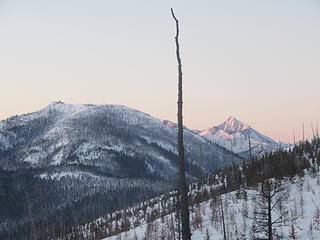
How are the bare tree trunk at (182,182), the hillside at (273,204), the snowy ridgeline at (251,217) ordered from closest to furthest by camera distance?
the bare tree trunk at (182,182)
the snowy ridgeline at (251,217)
the hillside at (273,204)

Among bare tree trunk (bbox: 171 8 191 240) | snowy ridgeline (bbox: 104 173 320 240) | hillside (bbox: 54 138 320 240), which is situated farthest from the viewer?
hillside (bbox: 54 138 320 240)

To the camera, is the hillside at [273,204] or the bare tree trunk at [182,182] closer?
the bare tree trunk at [182,182]

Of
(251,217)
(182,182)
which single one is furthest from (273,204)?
→ (182,182)

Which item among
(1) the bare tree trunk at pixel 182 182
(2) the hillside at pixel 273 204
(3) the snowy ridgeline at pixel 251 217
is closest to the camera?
(1) the bare tree trunk at pixel 182 182

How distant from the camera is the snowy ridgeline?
21.1 m

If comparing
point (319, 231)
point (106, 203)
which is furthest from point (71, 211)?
point (319, 231)

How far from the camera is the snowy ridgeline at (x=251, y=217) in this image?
69.4 ft

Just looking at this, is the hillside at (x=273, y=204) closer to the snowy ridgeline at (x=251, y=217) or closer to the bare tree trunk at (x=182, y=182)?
the snowy ridgeline at (x=251, y=217)

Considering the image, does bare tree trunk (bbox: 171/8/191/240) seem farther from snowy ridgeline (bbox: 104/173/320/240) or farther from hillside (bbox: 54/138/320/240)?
hillside (bbox: 54/138/320/240)

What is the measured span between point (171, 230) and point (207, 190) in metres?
12.9

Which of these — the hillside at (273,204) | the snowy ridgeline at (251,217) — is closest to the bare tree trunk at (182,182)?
the snowy ridgeline at (251,217)

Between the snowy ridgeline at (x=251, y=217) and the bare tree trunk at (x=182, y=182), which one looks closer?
the bare tree trunk at (x=182, y=182)

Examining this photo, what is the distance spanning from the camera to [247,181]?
34500mm

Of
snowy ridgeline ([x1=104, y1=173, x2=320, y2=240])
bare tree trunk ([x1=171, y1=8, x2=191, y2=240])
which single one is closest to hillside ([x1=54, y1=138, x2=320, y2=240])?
snowy ridgeline ([x1=104, y1=173, x2=320, y2=240])
